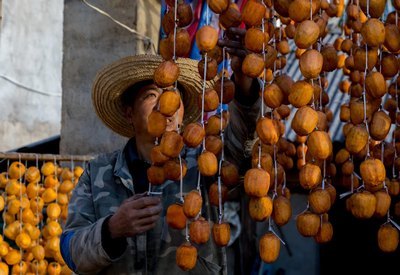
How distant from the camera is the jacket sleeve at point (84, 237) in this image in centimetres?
183

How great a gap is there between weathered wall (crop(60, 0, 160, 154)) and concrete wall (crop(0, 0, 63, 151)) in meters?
3.93

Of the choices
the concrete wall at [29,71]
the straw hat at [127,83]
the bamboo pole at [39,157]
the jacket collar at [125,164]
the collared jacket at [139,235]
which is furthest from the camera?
Answer: the concrete wall at [29,71]

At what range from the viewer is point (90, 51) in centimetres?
373

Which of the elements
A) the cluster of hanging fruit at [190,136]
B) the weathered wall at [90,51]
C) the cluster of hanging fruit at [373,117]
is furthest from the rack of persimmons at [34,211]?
the cluster of hanging fruit at [373,117]

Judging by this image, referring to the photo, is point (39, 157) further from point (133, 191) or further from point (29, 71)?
point (29, 71)

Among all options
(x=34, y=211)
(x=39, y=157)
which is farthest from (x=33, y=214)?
(x=39, y=157)

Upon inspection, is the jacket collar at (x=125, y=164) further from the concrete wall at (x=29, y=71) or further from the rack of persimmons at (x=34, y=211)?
the concrete wall at (x=29, y=71)

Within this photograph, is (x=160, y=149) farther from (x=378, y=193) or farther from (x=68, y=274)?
(x=68, y=274)

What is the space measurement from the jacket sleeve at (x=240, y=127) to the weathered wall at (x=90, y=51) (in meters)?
1.66

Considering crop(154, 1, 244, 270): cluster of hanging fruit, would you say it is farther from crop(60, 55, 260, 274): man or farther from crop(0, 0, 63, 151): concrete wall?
crop(0, 0, 63, 151): concrete wall

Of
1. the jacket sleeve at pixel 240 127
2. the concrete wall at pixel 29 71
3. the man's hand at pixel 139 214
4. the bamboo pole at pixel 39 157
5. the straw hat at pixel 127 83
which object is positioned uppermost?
the concrete wall at pixel 29 71

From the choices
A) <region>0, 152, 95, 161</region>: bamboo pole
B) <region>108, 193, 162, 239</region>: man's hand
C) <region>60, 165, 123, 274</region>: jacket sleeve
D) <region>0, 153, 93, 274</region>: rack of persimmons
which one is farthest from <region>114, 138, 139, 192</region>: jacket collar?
<region>0, 153, 93, 274</region>: rack of persimmons

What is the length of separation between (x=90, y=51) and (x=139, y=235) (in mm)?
1974

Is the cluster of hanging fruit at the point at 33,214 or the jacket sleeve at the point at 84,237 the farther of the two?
the cluster of hanging fruit at the point at 33,214
